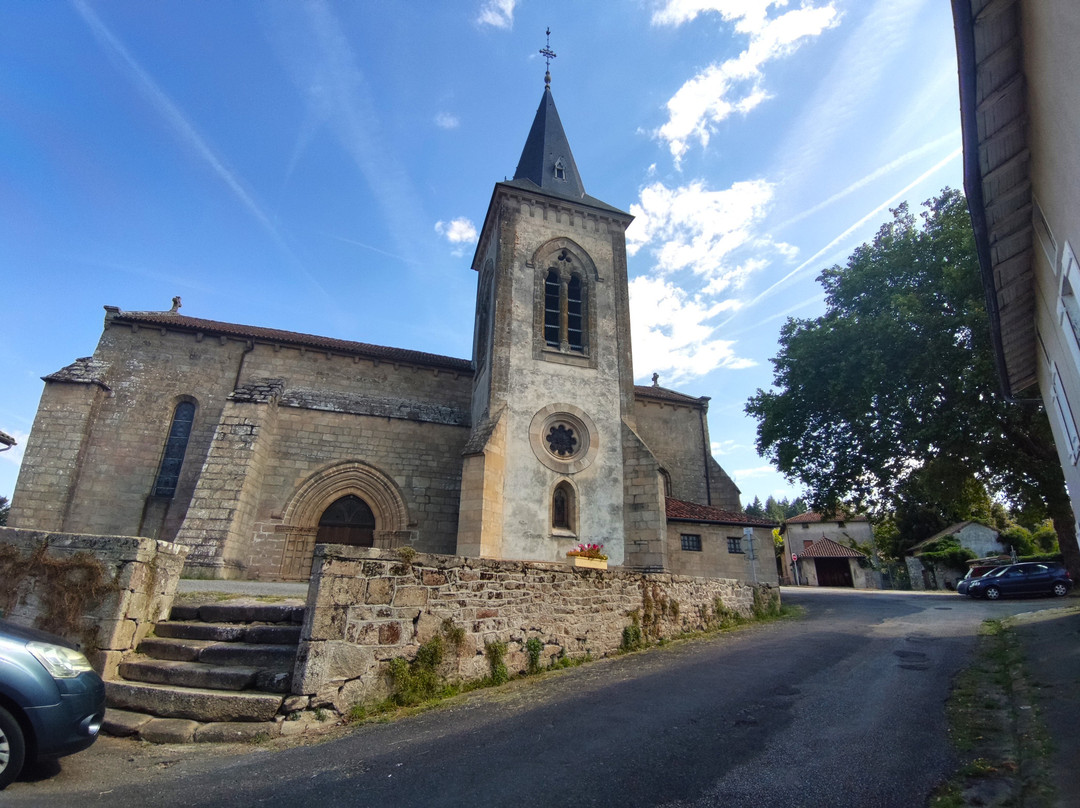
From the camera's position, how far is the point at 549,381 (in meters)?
15.5

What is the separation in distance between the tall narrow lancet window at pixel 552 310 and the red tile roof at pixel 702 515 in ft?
21.3

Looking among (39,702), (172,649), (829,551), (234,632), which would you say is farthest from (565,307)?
(829,551)

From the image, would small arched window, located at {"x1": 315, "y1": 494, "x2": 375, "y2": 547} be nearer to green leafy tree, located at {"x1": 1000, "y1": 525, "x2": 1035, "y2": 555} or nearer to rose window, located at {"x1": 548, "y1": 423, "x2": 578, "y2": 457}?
rose window, located at {"x1": 548, "y1": 423, "x2": 578, "y2": 457}

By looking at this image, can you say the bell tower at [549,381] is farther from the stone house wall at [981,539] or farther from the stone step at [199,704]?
the stone house wall at [981,539]

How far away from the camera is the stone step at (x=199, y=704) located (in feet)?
15.6

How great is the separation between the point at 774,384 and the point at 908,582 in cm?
2267

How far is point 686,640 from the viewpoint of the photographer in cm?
1013

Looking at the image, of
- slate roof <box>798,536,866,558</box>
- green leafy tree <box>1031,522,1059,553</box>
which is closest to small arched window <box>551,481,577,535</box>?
slate roof <box>798,536,866,558</box>

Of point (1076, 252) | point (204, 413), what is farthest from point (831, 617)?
point (204, 413)

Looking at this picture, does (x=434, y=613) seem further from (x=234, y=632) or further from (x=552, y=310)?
(x=552, y=310)

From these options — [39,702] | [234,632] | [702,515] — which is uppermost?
[702,515]

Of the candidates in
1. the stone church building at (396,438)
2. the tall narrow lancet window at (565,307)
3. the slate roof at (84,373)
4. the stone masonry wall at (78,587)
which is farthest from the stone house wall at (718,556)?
the slate roof at (84,373)

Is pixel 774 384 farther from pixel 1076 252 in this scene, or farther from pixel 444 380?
pixel 1076 252

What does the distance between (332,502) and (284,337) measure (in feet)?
19.1
